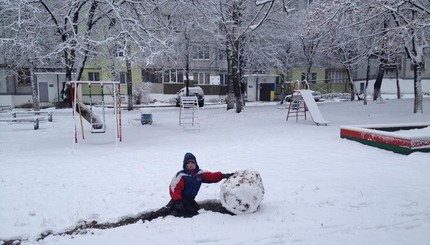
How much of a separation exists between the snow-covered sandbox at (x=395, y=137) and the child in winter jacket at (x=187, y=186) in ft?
18.7

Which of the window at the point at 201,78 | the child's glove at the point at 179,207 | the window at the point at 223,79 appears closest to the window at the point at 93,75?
the window at the point at 201,78

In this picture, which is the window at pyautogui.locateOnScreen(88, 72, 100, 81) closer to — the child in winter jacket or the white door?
the white door

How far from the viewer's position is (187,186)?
527 centimetres

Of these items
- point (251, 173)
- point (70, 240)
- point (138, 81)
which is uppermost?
point (138, 81)

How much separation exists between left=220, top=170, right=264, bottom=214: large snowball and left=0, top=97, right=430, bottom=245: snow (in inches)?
5.6

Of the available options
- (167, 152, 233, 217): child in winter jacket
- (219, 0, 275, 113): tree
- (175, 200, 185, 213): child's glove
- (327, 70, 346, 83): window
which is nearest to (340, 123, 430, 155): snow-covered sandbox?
(167, 152, 233, 217): child in winter jacket

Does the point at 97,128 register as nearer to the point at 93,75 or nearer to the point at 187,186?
the point at 187,186

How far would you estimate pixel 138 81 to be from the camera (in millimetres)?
33875

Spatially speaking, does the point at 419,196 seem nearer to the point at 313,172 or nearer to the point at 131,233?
the point at 313,172

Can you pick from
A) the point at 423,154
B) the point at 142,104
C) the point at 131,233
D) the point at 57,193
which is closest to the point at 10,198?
the point at 57,193

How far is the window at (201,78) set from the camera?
38062 mm

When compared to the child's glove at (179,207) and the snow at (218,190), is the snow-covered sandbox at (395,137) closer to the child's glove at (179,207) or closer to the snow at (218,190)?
the snow at (218,190)

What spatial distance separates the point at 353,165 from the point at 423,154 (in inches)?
78.3

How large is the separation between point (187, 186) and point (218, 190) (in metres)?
1.22
